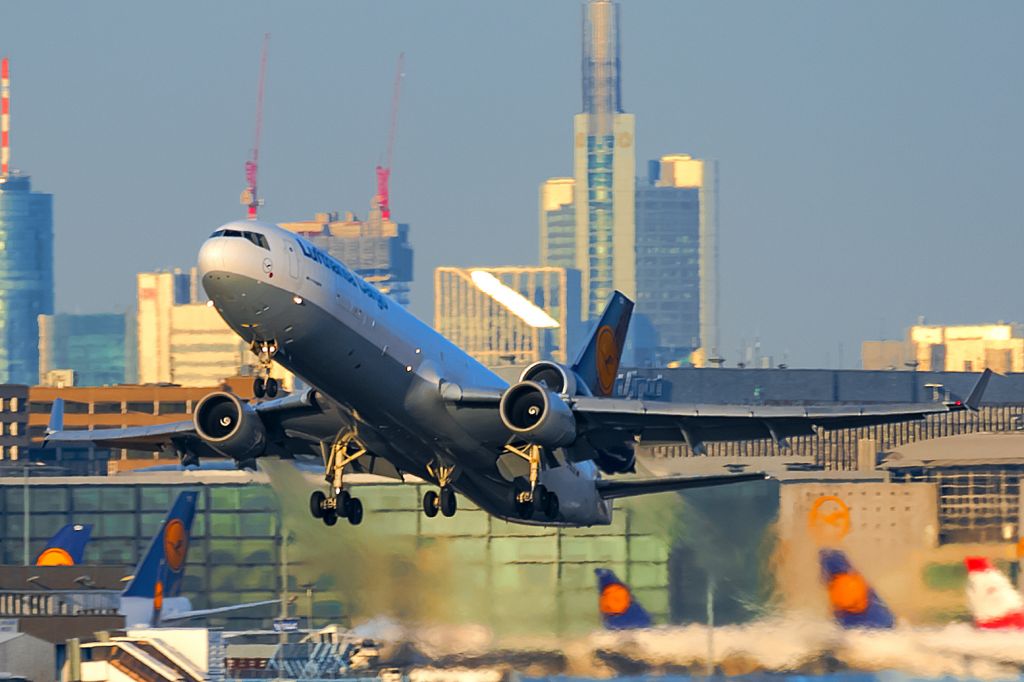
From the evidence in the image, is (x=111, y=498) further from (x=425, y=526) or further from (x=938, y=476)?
(x=938, y=476)

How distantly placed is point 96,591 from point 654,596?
18192mm

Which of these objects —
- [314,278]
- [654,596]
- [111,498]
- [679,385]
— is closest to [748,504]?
[654,596]

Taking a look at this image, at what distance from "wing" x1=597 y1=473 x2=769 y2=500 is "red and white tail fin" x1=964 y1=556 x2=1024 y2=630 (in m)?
9.86

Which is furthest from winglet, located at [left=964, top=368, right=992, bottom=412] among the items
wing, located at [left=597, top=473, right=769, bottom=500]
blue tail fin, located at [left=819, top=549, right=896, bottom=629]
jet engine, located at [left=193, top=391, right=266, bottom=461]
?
jet engine, located at [left=193, top=391, right=266, bottom=461]

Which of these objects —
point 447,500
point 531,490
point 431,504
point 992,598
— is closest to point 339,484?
point 431,504

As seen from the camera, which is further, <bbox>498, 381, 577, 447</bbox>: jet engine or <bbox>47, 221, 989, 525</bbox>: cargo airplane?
<bbox>498, 381, 577, 447</bbox>: jet engine

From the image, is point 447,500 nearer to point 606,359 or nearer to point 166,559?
point 606,359

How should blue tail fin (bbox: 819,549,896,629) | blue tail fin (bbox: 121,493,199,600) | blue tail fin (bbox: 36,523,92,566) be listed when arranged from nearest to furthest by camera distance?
blue tail fin (bbox: 819,549,896,629) < blue tail fin (bbox: 121,493,199,600) < blue tail fin (bbox: 36,523,92,566)

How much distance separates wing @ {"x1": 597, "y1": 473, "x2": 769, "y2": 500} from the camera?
50.1 metres

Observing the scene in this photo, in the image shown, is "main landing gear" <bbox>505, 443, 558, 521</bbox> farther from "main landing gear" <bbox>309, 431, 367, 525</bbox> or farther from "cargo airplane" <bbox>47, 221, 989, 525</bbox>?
"main landing gear" <bbox>309, 431, 367, 525</bbox>

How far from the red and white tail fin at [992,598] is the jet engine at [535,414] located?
1664 centimetres

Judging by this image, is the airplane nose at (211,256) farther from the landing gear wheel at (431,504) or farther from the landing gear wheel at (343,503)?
the landing gear wheel at (431,504)

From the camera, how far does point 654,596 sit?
205 ft

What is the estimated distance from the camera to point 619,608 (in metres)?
60.7
